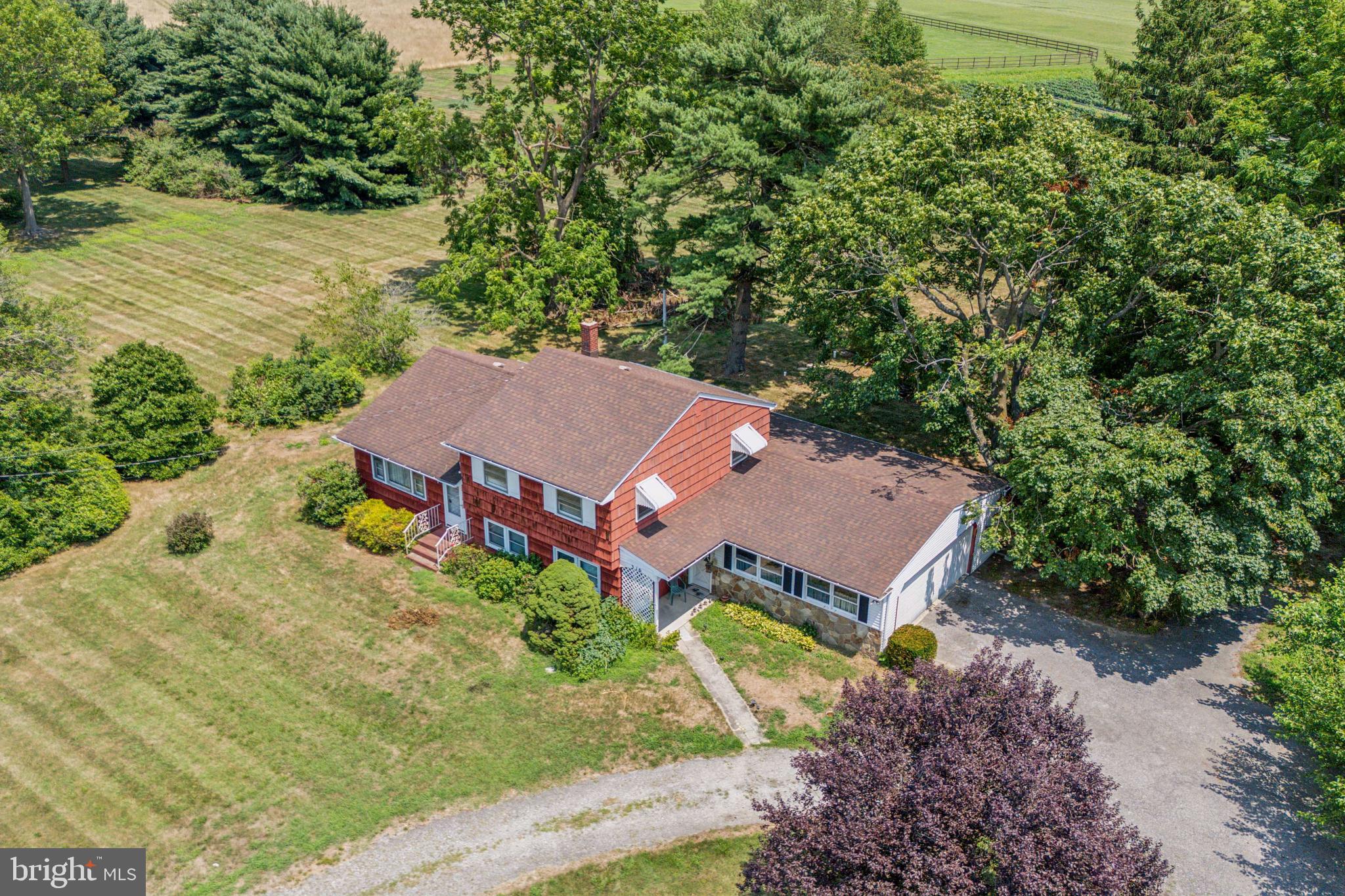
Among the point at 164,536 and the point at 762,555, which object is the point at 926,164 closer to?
the point at 762,555

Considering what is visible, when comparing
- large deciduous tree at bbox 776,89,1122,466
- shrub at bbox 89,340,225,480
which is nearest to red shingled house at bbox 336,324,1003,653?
large deciduous tree at bbox 776,89,1122,466

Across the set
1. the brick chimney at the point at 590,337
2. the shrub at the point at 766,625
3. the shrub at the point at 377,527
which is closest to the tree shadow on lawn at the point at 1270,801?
the shrub at the point at 766,625

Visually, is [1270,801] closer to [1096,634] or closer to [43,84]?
[1096,634]

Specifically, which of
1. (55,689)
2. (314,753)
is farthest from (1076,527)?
(55,689)

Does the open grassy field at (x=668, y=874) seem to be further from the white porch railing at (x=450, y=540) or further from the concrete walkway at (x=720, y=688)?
the white porch railing at (x=450, y=540)

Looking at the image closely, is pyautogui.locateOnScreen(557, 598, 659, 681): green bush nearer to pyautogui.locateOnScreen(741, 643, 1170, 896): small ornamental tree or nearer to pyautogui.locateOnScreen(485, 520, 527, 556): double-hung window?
pyautogui.locateOnScreen(485, 520, 527, 556): double-hung window

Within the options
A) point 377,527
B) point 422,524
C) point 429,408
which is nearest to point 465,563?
point 422,524
